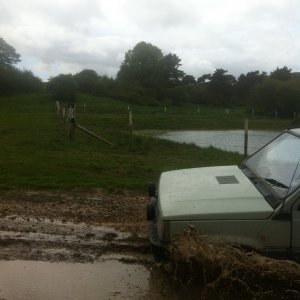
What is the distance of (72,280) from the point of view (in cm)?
493

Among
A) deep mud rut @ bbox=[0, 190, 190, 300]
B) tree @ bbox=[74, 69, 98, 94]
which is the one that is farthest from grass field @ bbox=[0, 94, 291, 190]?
tree @ bbox=[74, 69, 98, 94]

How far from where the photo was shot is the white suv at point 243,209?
4.07m

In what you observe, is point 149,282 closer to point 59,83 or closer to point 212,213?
point 212,213

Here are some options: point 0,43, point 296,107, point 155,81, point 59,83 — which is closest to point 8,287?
point 59,83

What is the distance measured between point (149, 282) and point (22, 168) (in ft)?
22.9

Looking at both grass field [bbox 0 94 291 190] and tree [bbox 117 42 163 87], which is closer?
grass field [bbox 0 94 291 190]

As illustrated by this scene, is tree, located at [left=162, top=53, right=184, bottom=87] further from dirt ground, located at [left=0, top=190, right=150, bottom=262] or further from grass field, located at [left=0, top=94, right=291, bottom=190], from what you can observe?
dirt ground, located at [left=0, top=190, right=150, bottom=262]

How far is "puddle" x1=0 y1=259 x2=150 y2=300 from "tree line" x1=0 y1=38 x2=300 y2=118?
4918 cm

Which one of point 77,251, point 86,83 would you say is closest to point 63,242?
point 77,251

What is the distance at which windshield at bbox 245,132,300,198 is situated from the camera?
439 centimetres

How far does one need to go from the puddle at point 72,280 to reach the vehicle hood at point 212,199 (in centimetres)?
93

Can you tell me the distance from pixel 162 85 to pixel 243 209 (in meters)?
69.6

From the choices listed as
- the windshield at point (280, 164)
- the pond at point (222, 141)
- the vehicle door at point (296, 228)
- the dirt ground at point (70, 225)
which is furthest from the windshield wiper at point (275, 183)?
the pond at point (222, 141)

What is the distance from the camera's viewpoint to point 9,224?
6777mm
